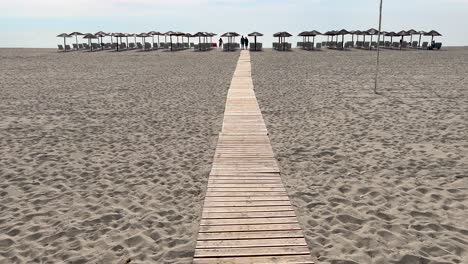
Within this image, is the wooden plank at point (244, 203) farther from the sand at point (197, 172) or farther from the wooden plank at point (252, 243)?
the wooden plank at point (252, 243)

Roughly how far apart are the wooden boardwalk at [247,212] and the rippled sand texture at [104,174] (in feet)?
0.85

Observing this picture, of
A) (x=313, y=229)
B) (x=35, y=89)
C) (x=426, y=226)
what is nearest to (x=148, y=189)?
(x=313, y=229)

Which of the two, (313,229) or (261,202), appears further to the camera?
(261,202)

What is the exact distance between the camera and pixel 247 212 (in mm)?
5512

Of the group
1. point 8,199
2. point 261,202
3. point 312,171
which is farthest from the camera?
point 312,171

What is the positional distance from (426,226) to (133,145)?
6.49 metres

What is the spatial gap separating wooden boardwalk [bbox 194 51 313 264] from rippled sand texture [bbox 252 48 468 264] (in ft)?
0.88

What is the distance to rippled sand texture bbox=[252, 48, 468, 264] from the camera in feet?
16.0

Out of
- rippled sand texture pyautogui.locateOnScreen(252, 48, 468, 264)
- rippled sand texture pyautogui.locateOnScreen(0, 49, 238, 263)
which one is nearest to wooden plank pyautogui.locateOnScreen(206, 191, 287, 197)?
rippled sand texture pyautogui.locateOnScreen(0, 49, 238, 263)

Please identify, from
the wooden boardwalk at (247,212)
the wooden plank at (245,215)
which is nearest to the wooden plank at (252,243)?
the wooden boardwalk at (247,212)

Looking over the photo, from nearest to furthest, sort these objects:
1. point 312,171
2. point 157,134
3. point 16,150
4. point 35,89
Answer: point 312,171 → point 16,150 → point 157,134 → point 35,89

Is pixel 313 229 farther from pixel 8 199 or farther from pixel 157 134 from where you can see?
pixel 157 134

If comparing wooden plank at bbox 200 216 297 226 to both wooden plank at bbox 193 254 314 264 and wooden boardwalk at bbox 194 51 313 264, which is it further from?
wooden plank at bbox 193 254 314 264

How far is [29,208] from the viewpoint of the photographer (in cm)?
595
